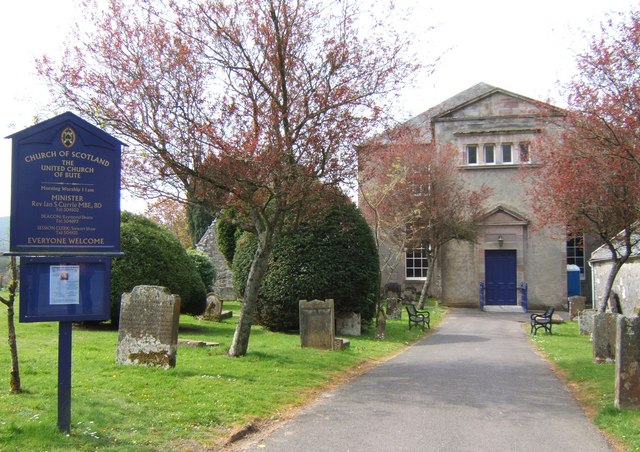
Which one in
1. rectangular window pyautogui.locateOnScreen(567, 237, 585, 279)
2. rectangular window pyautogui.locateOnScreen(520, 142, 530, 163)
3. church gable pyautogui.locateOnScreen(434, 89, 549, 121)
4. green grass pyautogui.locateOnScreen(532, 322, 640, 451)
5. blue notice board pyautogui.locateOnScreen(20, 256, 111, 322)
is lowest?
green grass pyautogui.locateOnScreen(532, 322, 640, 451)

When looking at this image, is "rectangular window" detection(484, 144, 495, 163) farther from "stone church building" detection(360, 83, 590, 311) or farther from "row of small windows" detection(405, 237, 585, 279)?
"row of small windows" detection(405, 237, 585, 279)

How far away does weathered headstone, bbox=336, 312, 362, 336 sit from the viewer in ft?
62.2

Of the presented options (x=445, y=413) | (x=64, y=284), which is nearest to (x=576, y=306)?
(x=445, y=413)

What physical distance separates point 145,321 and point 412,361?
631cm

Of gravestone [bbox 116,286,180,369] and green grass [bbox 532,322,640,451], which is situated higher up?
gravestone [bbox 116,286,180,369]

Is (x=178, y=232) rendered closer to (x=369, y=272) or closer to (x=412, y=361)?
(x=369, y=272)

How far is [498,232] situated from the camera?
33.6 metres

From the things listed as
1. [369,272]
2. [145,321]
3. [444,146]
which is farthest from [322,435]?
[444,146]

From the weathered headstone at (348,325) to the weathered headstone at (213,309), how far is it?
179 inches

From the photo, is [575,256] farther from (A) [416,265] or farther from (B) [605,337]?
(B) [605,337]

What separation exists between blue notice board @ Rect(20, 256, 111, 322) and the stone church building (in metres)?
26.9

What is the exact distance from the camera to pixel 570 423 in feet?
26.7

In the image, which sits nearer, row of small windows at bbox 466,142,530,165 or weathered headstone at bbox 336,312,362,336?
weathered headstone at bbox 336,312,362,336

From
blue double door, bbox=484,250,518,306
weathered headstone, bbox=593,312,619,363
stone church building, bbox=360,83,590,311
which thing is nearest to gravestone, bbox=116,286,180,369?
weathered headstone, bbox=593,312,619,363
